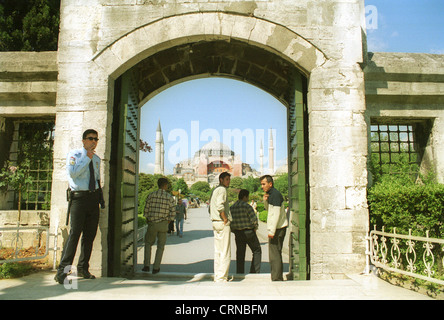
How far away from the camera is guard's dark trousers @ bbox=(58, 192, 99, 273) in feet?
13.1

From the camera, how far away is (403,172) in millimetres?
5766

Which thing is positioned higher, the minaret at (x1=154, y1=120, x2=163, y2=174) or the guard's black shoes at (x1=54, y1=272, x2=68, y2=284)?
the minaret at (x1=154, y1=120, x2=163, y2=174)

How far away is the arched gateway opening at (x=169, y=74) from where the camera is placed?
503cm

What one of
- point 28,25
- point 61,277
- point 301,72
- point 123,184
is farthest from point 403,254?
point 28,25

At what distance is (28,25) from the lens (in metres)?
9.89

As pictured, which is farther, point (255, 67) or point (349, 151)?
point (255, 67)

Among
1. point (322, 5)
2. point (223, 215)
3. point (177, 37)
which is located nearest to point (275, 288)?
point (223, 215)

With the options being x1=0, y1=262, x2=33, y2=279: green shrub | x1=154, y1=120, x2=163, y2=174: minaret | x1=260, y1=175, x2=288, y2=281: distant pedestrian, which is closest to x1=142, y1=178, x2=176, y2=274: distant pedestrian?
x1=260, y1=175, x2=288, y2=281: distant pedestrian

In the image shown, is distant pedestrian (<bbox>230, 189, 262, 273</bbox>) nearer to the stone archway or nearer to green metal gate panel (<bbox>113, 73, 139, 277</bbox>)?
the stone archway

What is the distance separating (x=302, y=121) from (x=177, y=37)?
2234 mm

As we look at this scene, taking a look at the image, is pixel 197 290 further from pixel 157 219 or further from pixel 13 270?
pixel 13 270

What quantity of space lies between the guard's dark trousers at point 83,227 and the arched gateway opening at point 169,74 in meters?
0.76

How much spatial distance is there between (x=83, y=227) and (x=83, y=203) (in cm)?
32

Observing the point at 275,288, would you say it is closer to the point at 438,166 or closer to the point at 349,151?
the point at 349,151
